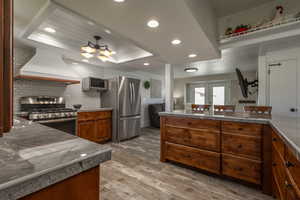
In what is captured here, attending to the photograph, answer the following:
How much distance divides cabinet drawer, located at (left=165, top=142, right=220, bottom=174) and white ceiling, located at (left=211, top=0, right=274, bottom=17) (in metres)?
2.56

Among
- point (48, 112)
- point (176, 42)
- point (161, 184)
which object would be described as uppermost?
point (176, 42)

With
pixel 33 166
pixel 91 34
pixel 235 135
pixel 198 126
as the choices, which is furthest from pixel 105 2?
pixel 235 135

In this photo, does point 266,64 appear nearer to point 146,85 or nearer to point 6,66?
point 6,66

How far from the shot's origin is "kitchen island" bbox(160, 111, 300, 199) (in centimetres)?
171

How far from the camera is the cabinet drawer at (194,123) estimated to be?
2.07 m

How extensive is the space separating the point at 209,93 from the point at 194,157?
5441 millimetres

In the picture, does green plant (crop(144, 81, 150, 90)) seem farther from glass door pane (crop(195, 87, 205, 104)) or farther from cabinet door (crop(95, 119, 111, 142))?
glass door pane (crop(195, 87, 205, 104))

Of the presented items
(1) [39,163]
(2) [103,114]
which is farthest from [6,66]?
(2) [103,114]

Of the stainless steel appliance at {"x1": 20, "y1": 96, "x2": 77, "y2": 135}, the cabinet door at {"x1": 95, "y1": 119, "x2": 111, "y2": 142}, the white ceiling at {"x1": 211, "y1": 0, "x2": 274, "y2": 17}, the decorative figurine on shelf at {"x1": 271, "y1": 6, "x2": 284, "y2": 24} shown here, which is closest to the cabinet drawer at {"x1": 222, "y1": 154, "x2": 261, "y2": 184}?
the decorative figurine on shelf at {"x1": 271, "y1": 6, "x2": 284, "y2": 24}

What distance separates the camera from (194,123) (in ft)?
7.38

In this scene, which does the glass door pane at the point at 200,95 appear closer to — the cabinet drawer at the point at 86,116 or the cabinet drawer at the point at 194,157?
the cabinet drawer at the point at 194,157

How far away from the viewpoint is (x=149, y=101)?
6301mm

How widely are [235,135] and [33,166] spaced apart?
2.17 metres

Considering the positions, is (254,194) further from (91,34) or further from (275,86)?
(91,34)
